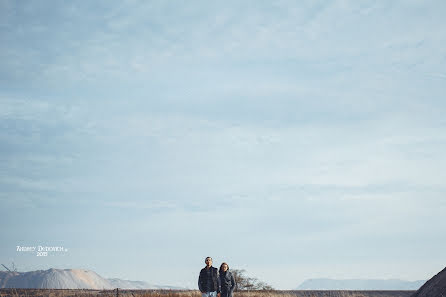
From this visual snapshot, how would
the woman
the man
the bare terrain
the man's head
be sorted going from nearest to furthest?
the man's head → the man → the woman → the bare terrain

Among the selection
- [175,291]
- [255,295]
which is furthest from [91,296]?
[255,295]

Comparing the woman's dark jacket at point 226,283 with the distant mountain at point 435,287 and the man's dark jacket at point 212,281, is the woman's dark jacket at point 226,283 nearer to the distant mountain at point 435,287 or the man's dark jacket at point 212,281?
the man's dark jacket at point 212,281

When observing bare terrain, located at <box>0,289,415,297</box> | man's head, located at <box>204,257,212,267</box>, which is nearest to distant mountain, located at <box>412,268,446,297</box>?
man's head, located at <box>204,257,212,267</box>

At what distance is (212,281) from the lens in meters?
15.7

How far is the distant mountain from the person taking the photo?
15797mm

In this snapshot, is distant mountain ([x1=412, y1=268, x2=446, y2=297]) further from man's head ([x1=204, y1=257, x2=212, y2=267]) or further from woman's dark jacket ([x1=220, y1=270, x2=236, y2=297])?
man's head ([x1=204, y1=257, x2=212, y2=267])

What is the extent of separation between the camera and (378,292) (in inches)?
1436

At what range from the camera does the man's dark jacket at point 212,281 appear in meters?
15.7

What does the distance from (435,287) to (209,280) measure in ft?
22.8

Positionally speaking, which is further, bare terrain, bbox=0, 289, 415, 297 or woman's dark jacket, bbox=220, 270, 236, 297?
bare terrain, bbox=0, 289, 415, 297

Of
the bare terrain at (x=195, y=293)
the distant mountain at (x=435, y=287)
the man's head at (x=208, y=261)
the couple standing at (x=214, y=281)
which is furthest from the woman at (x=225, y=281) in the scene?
the bare terrain at (x=195, y=293)

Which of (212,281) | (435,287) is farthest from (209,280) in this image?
(435,287)

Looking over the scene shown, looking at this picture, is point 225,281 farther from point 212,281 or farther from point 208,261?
point 208,261

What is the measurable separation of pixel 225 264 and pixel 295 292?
2057 cm
